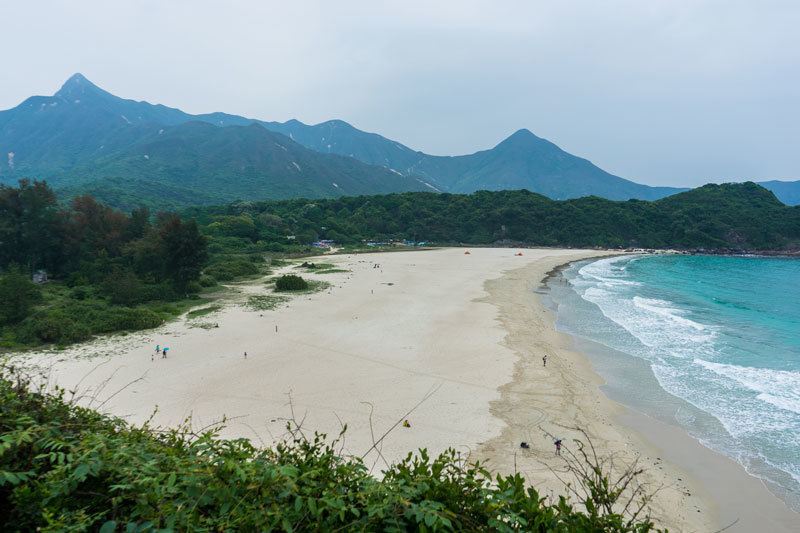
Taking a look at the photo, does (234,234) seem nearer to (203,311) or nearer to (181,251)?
(181,251)

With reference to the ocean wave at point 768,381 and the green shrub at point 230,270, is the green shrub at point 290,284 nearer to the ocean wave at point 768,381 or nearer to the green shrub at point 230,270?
the green shrub at point 230,270

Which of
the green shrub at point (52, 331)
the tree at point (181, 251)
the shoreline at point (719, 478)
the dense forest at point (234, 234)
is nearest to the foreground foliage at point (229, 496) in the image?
the shoreline at point (719, 478)

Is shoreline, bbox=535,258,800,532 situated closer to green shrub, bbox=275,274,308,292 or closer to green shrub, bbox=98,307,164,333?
green shrub, bbox=98,307,164,333

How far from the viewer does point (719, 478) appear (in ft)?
38.7

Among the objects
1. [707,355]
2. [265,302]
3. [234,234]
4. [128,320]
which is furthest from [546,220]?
[128,320]

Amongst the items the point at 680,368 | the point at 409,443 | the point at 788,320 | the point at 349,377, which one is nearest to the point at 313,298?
the point at 349,377

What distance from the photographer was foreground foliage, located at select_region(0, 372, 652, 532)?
2.64 meters

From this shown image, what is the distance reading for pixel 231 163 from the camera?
188 m

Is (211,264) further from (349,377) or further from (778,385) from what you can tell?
(778,385)

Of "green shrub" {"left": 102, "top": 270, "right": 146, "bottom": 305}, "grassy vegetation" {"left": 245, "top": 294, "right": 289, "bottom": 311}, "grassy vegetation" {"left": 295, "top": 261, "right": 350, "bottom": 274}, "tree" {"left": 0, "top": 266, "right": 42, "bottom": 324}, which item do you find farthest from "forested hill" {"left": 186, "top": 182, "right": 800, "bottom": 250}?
"tree" {"left": 0, "top": 266, "right": 42, "bottom": 324}

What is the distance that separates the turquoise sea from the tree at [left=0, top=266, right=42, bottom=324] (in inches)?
1218

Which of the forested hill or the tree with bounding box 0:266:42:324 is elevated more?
the forested hill

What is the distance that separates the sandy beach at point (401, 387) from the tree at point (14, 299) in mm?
5635

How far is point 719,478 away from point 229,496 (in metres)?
14.8
